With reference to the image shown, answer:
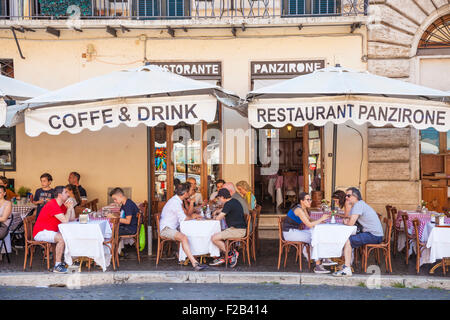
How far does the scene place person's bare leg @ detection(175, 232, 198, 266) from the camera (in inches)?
319

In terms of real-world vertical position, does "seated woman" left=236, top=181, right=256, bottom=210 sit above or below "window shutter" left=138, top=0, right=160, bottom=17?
below

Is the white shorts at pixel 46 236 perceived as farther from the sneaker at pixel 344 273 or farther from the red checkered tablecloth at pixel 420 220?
the red checkered tablecloth at pixel 420 220

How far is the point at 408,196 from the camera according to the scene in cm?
1119

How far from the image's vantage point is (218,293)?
7.07 metres

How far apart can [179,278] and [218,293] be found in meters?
0.90

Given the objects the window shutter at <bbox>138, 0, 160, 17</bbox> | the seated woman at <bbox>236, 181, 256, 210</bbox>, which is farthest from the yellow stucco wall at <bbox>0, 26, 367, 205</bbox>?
the seated woman at <bbox>236, 181, 256, 210</bbox>

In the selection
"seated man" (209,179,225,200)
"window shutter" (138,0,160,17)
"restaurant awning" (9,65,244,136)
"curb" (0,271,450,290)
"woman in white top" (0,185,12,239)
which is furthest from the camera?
"window shutter" (138,0,160,17)

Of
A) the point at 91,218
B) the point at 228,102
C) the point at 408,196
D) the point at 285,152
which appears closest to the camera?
the point at 228,102

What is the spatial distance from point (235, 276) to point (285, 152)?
986 cm

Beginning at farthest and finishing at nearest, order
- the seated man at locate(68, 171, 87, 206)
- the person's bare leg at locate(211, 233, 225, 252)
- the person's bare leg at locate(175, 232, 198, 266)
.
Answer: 1. the seated man at locate(68, 171, 87, 206)
2. the person's bare leg at locate(211, 233, 225, 252)
3. the person's bare leg at locate(175, 232, 198, 266)

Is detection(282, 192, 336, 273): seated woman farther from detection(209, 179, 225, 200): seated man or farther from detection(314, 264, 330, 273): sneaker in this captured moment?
detection(209, 179, 225, 200): seated man

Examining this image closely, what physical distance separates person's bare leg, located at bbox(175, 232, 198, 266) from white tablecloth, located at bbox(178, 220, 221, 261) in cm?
11
